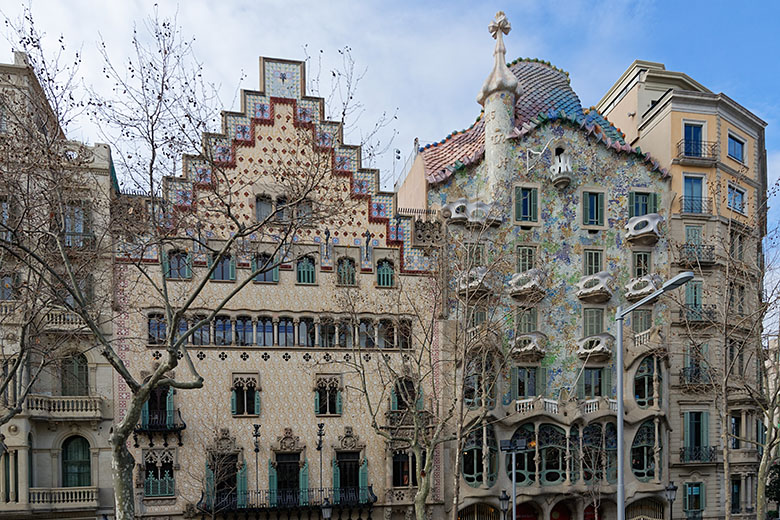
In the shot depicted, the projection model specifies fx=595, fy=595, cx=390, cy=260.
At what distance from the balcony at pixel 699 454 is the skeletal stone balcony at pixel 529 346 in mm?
7277

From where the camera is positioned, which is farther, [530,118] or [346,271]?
[530,118]

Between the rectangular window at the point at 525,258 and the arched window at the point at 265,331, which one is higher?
the rectangular window at the point at 525,258

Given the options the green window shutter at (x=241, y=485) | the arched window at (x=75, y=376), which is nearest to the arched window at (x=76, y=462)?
the arched window at (x=75, y=376)

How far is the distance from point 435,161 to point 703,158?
37.9 ft

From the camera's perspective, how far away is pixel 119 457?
10.6m

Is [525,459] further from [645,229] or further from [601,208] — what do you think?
[601,208]

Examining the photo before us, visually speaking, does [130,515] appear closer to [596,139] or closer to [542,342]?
[542,342]

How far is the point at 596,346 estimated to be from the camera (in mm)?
23875

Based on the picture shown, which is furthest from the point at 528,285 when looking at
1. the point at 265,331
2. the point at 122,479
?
the point at 122,479

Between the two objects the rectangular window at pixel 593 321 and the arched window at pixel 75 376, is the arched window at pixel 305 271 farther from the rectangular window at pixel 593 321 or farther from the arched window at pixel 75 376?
the rectangular window at pixel 593 321

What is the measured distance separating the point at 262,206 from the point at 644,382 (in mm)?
16885

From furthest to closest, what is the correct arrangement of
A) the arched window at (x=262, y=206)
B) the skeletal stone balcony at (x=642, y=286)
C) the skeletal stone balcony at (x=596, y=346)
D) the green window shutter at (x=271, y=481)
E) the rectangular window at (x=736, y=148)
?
the rectangular window at (x=736, y=148)
the skeletal stone balcony at (x=642, y=286)
the skeletal stone balcony at (x=596, y=346)
the arched window at (x=262, y=206)
the green window shutter at (x=271, y=481)

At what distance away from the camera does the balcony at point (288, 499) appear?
67.9 feet

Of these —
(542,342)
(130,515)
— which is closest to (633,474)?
(542,342)
